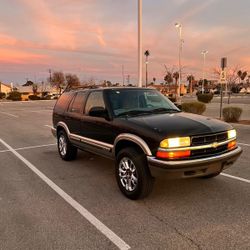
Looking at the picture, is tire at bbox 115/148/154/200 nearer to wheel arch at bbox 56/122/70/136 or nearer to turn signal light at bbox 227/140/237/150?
turn signal light at bbox 227/140/237/150

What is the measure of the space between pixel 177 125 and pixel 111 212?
159cm

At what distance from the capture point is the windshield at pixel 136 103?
5863 mm

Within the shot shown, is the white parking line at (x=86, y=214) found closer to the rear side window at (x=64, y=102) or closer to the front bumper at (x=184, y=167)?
the front bumper at (x=184, y=167)

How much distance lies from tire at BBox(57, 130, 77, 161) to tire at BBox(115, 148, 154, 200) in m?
2.53

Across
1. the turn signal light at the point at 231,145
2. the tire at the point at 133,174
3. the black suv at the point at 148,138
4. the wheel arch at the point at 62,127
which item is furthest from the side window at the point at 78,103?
the turn signal light at the point at 231,145

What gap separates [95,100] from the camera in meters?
6.51

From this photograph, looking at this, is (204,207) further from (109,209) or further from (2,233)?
(2,233)

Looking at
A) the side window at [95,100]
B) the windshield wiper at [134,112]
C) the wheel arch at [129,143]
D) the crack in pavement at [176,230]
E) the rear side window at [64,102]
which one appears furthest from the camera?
the rear side window at [64,102]

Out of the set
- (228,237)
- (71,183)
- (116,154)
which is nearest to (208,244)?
(228,237)

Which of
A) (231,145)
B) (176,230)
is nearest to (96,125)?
(231,145)

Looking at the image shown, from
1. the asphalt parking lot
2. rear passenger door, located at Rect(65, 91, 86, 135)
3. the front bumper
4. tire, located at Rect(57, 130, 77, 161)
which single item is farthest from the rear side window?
Result: the front bumper

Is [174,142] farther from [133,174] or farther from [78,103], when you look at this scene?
[78,103]

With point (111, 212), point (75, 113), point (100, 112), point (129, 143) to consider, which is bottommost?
point (111, 212)

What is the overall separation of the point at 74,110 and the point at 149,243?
13.9 feet
